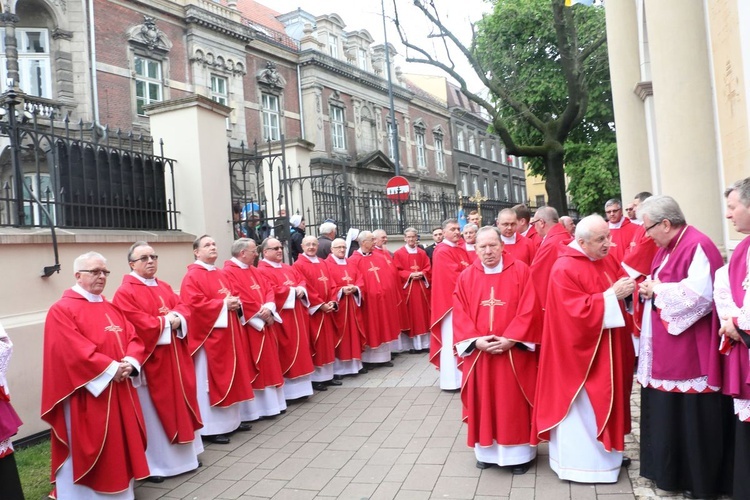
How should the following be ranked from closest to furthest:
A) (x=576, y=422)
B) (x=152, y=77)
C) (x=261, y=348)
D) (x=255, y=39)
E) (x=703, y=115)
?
(x=576, y=422)
(x=703, y=115)
(x=261, y=348)
(x=152, y=77)
(x=255, y=39)

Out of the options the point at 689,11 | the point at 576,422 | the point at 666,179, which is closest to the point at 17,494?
the point at 576,422

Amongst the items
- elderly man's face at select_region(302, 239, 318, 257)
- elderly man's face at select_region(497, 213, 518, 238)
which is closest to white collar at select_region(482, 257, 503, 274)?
elderly man's face at select_region(497, 213, 518, 238)

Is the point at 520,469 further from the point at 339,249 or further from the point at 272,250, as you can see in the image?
the point at 339,249

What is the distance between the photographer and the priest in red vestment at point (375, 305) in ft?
31.0

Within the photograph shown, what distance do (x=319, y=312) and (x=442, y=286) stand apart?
5.93 feet

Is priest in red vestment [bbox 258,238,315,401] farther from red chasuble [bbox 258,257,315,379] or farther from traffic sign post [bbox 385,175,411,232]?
traffic sign post [bbox 385,175,411,232]

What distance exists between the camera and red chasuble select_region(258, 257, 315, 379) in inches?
299

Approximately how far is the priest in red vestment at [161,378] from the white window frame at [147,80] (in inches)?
609

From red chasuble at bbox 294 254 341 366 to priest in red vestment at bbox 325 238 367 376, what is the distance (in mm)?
154

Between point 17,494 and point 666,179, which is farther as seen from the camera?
point 666,179

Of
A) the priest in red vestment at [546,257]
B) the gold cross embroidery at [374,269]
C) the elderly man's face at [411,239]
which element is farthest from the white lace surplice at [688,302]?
the elderly man's face at [411,239]

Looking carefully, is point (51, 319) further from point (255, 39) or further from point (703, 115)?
point (255, 39)

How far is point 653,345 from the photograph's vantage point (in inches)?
163

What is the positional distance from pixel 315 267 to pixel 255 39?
18.6 metres
